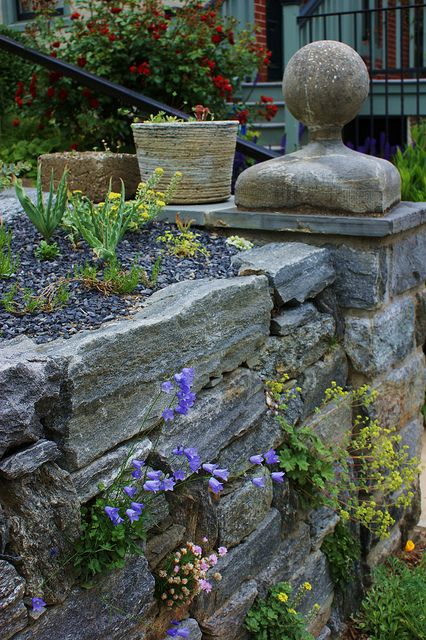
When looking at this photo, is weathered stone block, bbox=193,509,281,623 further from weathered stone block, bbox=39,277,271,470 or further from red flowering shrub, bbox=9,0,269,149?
red flowering shrub, bbox=9,0,269,149

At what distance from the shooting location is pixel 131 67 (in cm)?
550

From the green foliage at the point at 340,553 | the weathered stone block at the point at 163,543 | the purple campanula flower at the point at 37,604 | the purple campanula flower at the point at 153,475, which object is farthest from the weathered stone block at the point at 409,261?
the purple campanula flower at the point at 37,604

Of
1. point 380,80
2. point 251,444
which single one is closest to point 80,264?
point 251,444

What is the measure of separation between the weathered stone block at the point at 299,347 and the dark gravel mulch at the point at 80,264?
302mm

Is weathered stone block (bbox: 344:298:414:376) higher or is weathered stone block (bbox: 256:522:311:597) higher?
weathered stone block (bbox: 344:298:414:376)

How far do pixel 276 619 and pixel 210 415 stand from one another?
71 centimetres

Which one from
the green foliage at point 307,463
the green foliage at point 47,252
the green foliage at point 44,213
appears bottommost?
the green foliage at point 307,463

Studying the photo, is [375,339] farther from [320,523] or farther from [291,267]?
[320,523]

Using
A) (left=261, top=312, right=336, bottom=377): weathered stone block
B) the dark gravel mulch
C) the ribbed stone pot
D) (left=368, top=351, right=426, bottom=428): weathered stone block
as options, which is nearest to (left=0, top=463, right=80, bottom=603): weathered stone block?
the dark gravel mulch

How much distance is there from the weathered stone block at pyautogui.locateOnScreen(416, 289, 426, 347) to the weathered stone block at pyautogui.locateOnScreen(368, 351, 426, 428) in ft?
0.23

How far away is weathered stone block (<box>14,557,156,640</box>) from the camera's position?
1802mm

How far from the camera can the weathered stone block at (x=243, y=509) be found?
2412 mm

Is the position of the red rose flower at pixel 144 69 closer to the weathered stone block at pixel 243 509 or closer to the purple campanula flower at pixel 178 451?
the weathered stone block at pixel 243 509

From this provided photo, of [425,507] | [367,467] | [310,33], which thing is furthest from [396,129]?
[367,467]
